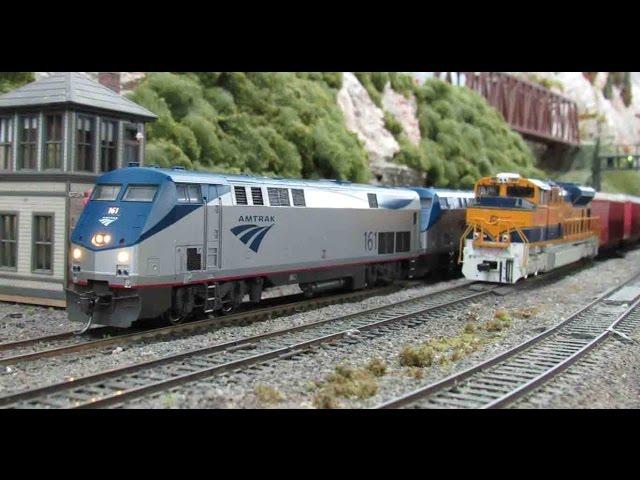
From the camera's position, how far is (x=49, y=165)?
60.8 feet

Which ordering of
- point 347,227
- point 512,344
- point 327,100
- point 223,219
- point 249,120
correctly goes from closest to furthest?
point 512,344 → point 223,219 → point 347,227 → point 249,120 → point 327,100

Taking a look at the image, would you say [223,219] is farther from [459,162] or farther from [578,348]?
[459,162]

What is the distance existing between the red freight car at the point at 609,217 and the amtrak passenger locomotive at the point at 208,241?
15.6 m

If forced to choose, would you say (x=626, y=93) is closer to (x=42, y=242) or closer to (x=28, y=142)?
(x=28, y=142)

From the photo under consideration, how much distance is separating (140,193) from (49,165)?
5.16 m

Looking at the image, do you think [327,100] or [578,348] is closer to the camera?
[578,348]

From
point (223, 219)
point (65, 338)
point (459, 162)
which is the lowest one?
point (65, 338)

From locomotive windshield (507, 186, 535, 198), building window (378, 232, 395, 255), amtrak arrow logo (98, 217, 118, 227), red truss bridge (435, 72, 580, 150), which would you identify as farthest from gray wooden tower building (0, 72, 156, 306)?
red truss bridge (435, 72, 580, 150)

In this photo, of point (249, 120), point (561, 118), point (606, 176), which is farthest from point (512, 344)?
point (606, 176)

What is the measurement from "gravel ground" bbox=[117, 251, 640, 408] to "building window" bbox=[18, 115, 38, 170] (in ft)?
28.3

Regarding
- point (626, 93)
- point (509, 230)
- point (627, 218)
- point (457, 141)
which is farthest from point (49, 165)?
point (626, 93)

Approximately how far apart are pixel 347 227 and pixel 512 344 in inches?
291

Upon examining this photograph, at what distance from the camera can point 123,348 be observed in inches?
544

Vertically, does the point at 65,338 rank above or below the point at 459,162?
below
